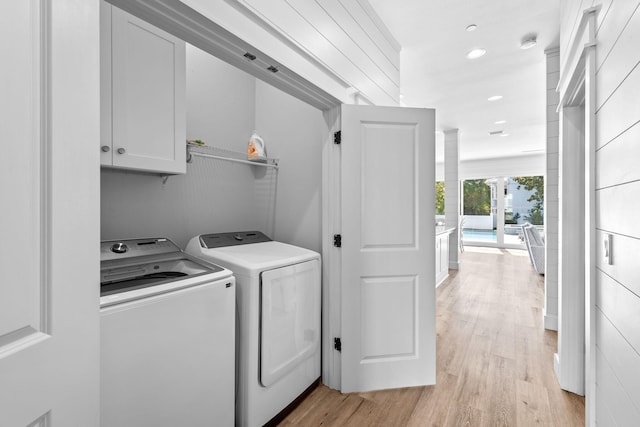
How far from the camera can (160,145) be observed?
170cm

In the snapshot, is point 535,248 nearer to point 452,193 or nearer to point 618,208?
point 452,193

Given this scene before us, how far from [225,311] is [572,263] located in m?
2.22

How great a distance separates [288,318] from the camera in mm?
1840

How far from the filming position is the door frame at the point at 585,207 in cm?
124

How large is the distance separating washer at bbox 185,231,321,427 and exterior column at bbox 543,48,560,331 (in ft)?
8.22

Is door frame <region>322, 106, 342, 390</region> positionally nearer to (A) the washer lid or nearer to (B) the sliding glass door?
(A) the washer lid

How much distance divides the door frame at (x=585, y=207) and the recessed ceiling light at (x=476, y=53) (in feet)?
4.14

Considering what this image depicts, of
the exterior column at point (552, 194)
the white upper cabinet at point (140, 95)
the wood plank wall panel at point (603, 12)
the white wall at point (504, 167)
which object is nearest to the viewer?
the wood plank wall panel at point (603, 12)

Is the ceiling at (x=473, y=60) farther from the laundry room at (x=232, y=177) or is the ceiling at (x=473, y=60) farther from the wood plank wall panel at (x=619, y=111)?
the wood plank wall panel at (x=619, y=111)

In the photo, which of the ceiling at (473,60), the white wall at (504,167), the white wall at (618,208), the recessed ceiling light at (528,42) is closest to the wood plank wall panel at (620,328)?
the white wall at (618,208)

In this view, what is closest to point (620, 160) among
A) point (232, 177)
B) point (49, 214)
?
point (49, 214)

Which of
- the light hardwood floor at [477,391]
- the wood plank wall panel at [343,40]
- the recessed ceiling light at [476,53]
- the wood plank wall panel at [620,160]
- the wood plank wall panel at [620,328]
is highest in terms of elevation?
the recessed ceiling light at [476,53]

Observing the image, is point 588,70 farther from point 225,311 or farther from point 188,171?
point 188,171

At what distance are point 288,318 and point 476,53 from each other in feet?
10.2
